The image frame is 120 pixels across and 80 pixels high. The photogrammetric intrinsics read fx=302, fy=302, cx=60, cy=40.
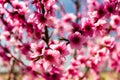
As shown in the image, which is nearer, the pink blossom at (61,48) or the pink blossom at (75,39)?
the pink blossom at (61,48)

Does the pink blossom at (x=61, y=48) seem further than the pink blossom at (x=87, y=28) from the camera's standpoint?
No

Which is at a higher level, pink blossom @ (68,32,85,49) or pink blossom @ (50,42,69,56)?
pink blossom @ (68,32,85,49)

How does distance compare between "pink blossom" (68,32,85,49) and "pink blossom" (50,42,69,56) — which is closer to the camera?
"pink blossom" (50,42,69,56)

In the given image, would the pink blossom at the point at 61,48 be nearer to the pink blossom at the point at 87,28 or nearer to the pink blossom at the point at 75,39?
the pink blossom at the point at 75,39

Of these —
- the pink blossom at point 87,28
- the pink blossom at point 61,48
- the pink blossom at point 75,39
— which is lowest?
the pink blossom at point 61,48

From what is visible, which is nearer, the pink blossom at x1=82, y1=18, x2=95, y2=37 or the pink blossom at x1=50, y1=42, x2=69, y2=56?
the pink blossom at x1=50, y1=42, x2=69, y2=56

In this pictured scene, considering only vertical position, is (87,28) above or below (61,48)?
above

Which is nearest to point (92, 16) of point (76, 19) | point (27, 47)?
point (27, 47)

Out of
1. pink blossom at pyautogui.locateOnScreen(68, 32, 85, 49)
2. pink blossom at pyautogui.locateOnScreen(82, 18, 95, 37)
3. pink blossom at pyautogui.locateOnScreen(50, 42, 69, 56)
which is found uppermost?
pink blossom at pyautogui.locateOnScreen(82, 18, 95, 37)

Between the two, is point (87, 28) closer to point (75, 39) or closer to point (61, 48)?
point (75, 39)

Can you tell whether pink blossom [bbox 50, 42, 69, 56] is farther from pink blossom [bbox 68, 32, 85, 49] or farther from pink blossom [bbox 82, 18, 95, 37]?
pink blossom [bbox 82, 18, 95, 37]

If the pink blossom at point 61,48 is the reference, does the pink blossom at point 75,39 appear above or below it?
above

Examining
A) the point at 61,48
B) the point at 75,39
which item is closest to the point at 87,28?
the point at 75,39

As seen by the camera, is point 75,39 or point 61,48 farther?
point 75,39
